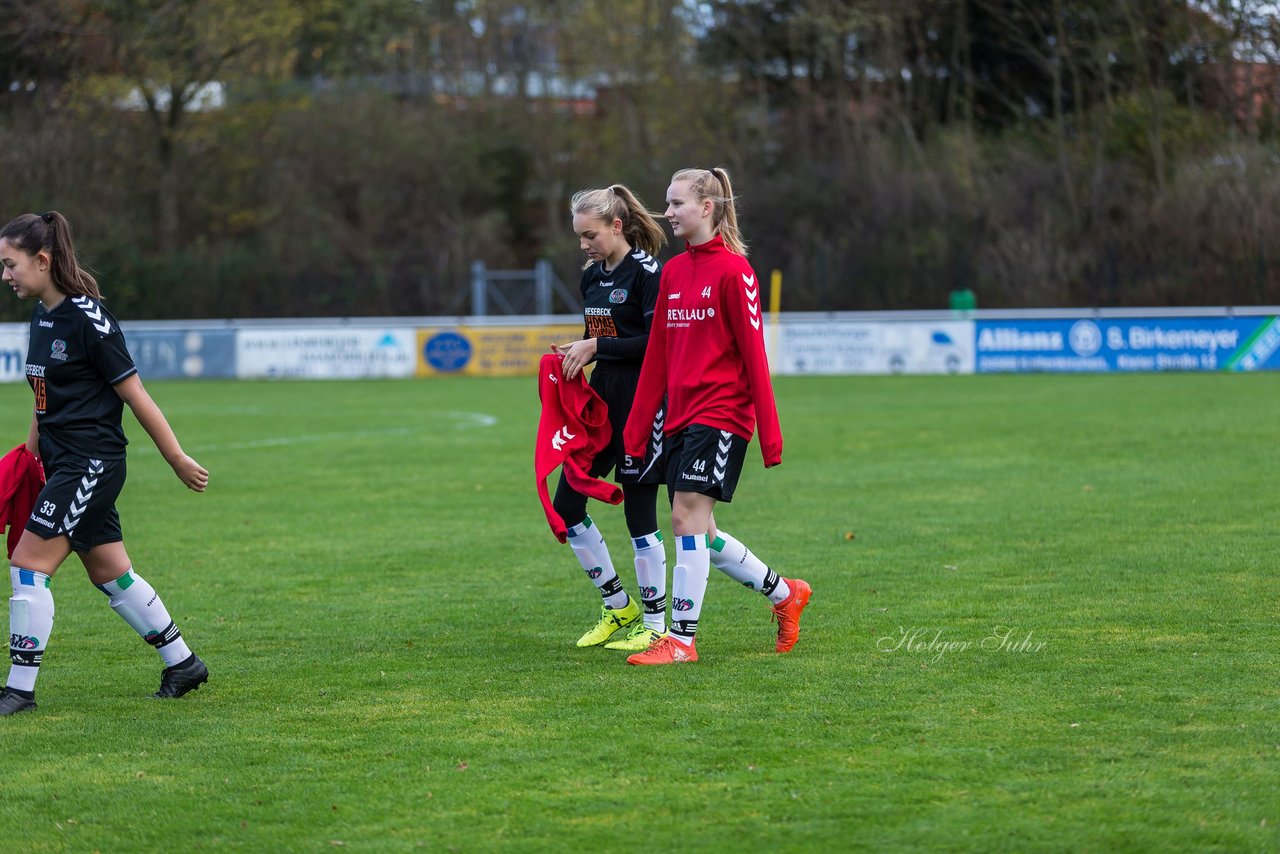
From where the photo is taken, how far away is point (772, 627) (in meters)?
7.06

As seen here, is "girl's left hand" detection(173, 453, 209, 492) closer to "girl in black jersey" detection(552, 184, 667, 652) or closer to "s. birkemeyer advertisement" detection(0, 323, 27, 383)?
"girl in black jersey" detection(552, 184, 667, 652)

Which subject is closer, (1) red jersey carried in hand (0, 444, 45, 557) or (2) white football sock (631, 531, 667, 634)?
(1) red jersey carried in hand (0, 444, 45, 557)

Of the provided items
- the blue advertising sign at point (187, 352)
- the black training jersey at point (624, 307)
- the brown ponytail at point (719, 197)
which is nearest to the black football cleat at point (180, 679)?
the black training jersey at point (624, 307)

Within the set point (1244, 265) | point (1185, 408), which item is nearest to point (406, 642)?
point (1185, 408)

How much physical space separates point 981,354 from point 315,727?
82.8 feet

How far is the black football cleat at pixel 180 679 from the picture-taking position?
5.89 meters

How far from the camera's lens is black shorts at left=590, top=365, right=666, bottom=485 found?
6.59 meters

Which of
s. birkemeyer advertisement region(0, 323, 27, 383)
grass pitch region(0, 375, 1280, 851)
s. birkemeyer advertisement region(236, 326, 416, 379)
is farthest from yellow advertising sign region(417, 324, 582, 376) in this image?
grass pitch region(0, 375, 1280, 851)

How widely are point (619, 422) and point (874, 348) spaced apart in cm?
2382

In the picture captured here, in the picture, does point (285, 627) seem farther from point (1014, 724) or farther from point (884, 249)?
point (884, 249)

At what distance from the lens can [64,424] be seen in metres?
5.59

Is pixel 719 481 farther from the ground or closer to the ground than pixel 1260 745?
farther from the ground

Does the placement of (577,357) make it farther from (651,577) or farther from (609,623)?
(609,623)

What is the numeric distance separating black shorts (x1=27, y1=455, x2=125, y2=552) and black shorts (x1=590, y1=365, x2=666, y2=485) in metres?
2.05
